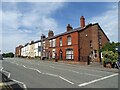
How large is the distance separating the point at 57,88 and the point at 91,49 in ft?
106

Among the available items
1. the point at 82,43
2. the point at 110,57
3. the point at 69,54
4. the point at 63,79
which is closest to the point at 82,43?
the point at 82,43

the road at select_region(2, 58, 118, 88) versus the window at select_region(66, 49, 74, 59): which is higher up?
the window at select_region(66, 49, 74, 59)

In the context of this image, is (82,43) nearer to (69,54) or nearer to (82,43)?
(82,43)

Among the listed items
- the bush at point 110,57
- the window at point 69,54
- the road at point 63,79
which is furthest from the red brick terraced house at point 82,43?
the road at point 63,79

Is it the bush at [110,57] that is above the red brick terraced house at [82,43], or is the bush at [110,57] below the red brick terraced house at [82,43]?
below

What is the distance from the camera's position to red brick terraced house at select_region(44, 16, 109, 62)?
40844 millimetres

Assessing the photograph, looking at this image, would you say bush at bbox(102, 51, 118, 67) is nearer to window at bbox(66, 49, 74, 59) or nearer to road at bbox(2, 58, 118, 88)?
road at bbox(2, 58, 118, 88)

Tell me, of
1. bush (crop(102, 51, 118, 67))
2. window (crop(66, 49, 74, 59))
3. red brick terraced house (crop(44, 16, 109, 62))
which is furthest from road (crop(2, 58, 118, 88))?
window (crop(66, 49, 74, 59))

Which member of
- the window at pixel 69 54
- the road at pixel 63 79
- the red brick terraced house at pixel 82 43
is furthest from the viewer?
the window at pixel 69 54

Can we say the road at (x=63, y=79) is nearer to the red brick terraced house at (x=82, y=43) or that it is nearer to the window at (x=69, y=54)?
the red brick terraced house at (x=82, y=43)

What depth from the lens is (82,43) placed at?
41.5 meters

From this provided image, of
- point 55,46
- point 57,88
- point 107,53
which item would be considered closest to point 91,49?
point 55,46

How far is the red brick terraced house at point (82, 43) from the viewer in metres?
40.8

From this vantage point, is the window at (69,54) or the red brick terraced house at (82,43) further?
the window at (69,54)
